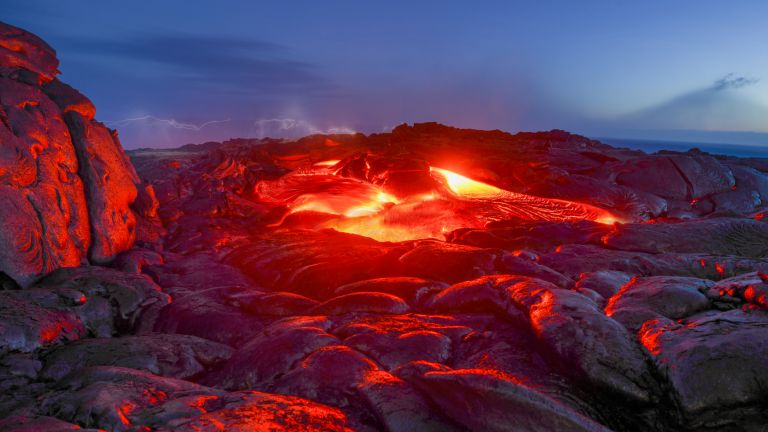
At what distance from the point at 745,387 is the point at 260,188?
15851mm

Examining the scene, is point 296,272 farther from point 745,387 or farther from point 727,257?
point 727,257

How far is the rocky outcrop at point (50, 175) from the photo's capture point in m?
6.40

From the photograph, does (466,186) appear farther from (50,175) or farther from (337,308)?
(50,175)

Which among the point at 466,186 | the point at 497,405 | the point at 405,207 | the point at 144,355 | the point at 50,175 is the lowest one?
the point at 144,355

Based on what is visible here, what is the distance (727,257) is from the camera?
7.00 metres

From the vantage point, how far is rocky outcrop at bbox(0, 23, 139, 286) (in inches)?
252

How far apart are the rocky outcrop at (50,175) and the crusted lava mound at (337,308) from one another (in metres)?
0.04

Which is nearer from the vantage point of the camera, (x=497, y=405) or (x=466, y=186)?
(x=497, y=405)

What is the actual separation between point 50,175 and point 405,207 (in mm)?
9549

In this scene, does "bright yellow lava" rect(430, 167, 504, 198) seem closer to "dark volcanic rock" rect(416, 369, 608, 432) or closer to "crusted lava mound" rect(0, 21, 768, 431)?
"crusted lava mound" rect(0, 21, 768, 431)

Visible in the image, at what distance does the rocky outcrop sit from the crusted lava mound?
0.14ft

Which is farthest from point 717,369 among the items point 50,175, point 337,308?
point 50,175

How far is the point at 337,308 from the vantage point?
5945 millimetres

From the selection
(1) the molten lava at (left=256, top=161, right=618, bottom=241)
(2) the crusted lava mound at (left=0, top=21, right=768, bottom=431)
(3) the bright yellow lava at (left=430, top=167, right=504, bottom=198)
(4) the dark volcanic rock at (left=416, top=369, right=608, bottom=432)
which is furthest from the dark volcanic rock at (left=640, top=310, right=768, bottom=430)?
(3) the bright yellow lava at (left=430, top=167, right=504, bottom=198)
